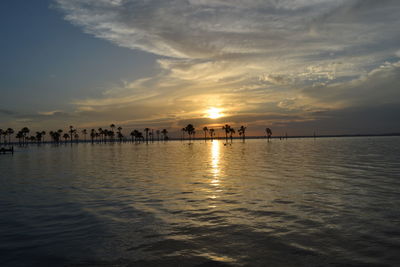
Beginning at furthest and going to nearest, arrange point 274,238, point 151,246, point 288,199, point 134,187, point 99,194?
point 134,187
point 99,194
point 288,199
point 274,238
point 151,246

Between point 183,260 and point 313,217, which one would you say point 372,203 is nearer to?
point 313,217

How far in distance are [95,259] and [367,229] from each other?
10.6 metres

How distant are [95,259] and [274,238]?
637 cm

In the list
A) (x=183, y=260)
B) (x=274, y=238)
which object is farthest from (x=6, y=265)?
(x=274, y=238)

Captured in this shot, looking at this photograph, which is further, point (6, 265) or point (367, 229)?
point (367, 229)

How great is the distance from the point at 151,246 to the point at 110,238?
2011mm

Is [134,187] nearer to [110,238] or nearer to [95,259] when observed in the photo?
[110,238]

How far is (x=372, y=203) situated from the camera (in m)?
15.8

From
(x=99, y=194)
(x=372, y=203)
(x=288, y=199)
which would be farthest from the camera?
(x=99, y=194)

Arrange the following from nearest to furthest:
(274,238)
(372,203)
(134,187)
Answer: (274,238) → (372,203) → (134,187)

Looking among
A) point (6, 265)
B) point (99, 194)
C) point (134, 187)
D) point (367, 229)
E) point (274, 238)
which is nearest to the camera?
point (6, 265)

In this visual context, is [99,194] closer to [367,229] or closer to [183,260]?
[183,260]

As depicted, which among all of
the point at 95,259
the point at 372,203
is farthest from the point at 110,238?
the point at 372,203

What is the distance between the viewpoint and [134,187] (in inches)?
893
